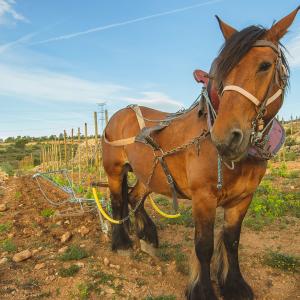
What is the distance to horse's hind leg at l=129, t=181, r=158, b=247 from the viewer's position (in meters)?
4.69

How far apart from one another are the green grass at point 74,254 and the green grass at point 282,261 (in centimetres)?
229

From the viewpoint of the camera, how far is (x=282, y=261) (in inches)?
162

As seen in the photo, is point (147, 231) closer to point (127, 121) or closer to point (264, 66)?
point (127, 121)

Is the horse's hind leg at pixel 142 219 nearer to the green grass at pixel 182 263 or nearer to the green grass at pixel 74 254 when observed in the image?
the green grass at pixel 182 263

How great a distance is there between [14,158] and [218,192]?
2201 inches

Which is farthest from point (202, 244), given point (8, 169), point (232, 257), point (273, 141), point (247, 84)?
point (8, 169)

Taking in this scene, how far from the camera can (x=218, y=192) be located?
2.85 metres

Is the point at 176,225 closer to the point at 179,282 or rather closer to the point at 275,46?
the point at 179,282

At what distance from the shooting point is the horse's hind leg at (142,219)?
4.69 m

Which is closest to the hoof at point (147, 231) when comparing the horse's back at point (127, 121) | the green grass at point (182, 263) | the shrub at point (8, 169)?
the green grass at point (182, 263)

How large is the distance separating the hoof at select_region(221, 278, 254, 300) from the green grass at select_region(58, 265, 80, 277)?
1663 mm

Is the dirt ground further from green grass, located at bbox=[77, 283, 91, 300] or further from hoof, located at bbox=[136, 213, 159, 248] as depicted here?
hoof, located at bbox=[136, 213, 159, 248]

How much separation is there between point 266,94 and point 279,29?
49cm

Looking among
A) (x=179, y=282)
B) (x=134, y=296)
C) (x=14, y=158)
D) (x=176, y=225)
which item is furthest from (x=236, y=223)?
(x=14, y=158)
